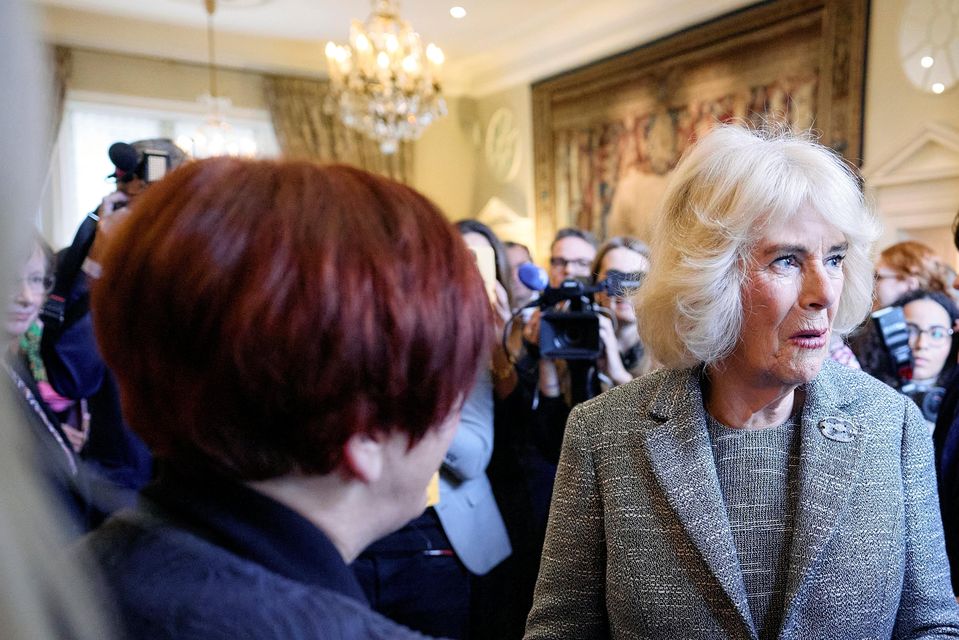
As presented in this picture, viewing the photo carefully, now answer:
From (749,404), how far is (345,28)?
7414mm

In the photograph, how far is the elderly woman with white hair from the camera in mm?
1188

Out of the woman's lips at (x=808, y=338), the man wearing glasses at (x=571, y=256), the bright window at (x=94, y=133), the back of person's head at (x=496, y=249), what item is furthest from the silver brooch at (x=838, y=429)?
the bright window at (x=94, y=133)

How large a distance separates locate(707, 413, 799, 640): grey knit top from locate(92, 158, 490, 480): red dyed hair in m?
0.81

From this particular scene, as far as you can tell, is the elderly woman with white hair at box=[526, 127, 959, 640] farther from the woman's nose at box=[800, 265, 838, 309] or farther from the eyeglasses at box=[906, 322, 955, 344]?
the eyeglasses at box=[906, 322, 955, 344]

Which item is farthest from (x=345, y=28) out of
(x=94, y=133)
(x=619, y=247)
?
(x=619, y=247)

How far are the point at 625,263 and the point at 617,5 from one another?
4.88m

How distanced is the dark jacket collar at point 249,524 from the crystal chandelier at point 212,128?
19.9ft

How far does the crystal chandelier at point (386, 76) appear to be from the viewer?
5.67m

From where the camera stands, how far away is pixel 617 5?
6.76m

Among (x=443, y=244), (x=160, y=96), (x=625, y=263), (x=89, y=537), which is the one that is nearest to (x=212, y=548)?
(x=89, y=537)

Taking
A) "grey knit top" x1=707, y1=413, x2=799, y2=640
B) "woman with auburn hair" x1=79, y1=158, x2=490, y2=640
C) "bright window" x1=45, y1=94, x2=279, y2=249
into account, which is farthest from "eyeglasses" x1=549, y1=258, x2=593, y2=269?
"bright window" x1=45, y1=94, x2=279, y2=249

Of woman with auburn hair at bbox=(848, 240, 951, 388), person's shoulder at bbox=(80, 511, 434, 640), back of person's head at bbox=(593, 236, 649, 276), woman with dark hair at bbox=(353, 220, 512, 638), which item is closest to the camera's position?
person's shoulder at bbox=(80, 511, 434, 640)

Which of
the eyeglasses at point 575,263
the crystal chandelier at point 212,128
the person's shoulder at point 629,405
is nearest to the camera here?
the person's shoulder at point 629,405

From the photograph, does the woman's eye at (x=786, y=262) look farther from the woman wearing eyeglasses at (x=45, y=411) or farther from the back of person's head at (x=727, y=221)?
the woman wearing eyeglasses at (x=45, y=411)
